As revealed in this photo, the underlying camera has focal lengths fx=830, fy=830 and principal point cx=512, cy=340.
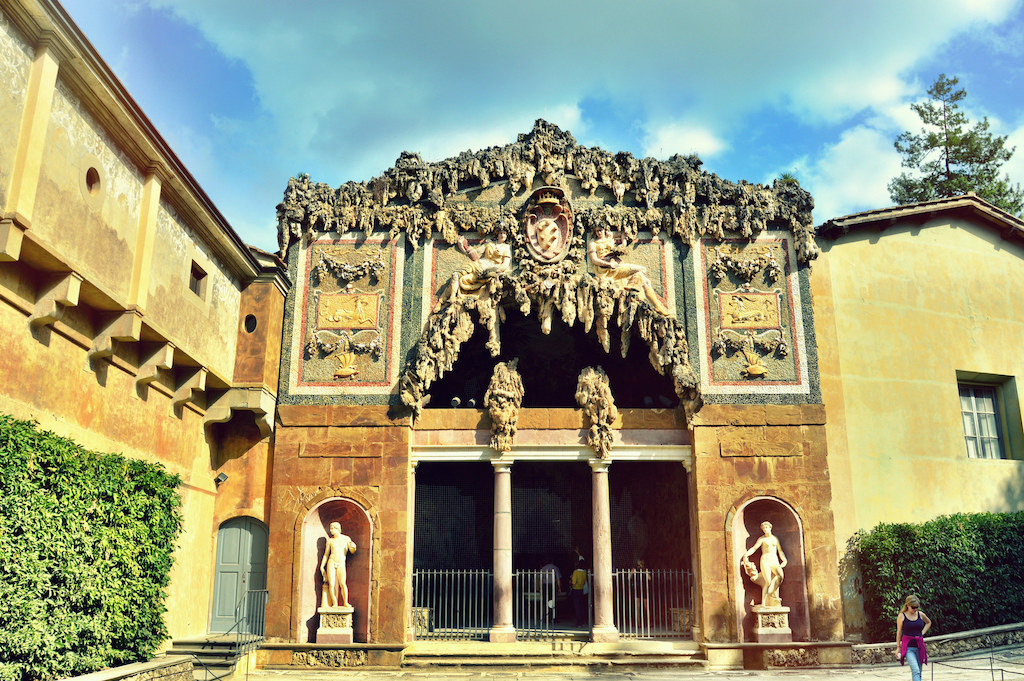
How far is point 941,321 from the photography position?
1975 cm

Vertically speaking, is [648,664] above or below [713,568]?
below

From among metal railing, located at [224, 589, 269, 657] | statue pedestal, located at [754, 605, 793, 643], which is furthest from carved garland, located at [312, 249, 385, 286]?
statue pedestal, located at [754, 605, 793, 643]

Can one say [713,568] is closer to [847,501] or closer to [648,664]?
[648,664]

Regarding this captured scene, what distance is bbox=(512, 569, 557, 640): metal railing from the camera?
1836cm

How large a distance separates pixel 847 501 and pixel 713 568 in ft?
→ 11.6

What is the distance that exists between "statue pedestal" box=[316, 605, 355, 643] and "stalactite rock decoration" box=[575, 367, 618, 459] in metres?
6.09

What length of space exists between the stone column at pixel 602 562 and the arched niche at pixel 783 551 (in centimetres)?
256

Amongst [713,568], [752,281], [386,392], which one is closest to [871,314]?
[752,281]

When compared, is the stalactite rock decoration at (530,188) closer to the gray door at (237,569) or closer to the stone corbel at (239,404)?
the stone corbel at (239,404)

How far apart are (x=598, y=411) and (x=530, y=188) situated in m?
5.32

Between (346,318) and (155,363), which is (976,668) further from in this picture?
(155,363)

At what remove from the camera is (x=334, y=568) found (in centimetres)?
1658

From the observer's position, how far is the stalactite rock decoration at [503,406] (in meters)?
17.9

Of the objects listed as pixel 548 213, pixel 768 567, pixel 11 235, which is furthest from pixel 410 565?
pixel 11 235
